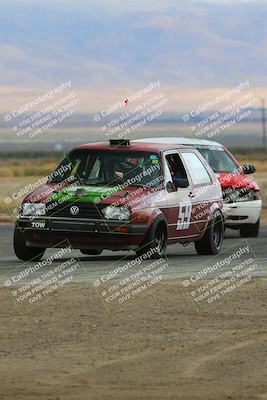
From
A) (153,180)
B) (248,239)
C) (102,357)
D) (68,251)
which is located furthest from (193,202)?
(102,357)

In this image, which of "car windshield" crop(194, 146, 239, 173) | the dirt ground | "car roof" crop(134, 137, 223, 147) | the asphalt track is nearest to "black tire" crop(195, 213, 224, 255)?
the asphalt track

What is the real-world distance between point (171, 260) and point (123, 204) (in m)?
1.57

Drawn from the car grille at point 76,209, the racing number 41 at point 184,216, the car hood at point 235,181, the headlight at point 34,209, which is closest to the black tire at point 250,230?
the car hood at point 235,181

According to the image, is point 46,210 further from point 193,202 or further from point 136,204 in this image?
point 193,202

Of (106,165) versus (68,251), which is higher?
(106,165)

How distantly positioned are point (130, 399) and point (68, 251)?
1163 centimetres

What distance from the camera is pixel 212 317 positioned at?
12.7 m

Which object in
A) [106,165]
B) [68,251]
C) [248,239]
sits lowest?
[248,239]

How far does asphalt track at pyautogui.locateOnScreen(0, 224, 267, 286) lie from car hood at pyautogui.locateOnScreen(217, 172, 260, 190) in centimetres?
98

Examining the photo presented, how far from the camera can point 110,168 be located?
60.7 ft

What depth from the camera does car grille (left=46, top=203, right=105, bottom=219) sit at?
57.4ft

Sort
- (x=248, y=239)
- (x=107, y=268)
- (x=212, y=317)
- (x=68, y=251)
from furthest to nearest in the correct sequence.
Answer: (x=248, y=239)
(x=68, y=251)
(x=107, y=268)
(x=212, y=317)

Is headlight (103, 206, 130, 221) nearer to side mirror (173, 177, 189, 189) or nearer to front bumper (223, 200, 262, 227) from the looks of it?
side mirror (173, 177, 189, 189)

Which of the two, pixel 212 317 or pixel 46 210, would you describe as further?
pixel 46 210
